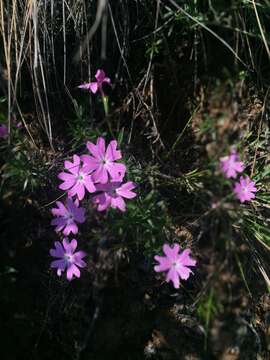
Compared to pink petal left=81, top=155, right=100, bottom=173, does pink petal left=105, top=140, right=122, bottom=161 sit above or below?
above

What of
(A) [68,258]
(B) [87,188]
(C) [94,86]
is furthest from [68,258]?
(C) [94,86]

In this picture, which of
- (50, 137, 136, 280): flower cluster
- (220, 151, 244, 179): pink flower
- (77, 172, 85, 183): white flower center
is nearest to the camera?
(220, 151, 244, 179): pink flower

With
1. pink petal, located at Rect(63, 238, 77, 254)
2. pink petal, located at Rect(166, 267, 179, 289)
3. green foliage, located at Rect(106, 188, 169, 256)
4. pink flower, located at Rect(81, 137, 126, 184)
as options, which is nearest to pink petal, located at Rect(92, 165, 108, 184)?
pink flower, located at Rect(81, 137, 126, 184)

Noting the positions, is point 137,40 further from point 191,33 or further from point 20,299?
point 20,299

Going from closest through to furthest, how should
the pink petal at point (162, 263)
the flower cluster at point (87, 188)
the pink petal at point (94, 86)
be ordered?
the pink petal at point (162, 263) < the flower cluster at point (87, 188) < the pink petal at point (94, 86)

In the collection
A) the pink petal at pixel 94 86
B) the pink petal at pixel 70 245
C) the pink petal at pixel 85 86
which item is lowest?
the pink petal at pixel 70 245

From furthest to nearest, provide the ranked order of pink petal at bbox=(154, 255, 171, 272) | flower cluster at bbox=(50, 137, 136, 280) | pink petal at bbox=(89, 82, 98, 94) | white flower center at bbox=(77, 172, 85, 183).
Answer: pink petal at bbox=(89, 82, 98, 94)
white flower center at bbox=(77, 172, 85, 183)
flower cluster at bbox=(50, 137, 136, 280)
pink petal at bbox=(154, 255, 171, 272)

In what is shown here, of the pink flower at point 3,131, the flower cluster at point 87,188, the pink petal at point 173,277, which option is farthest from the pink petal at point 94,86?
the pink petal at point 173,277

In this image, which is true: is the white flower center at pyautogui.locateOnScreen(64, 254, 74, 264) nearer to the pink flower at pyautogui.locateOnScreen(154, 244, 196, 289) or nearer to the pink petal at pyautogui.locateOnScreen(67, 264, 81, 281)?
the pink petal at pyautogui.locateOnScreen(67, 264, 81, 281)

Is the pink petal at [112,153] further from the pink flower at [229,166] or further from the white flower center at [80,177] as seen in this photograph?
the pink flower at [229,166]
